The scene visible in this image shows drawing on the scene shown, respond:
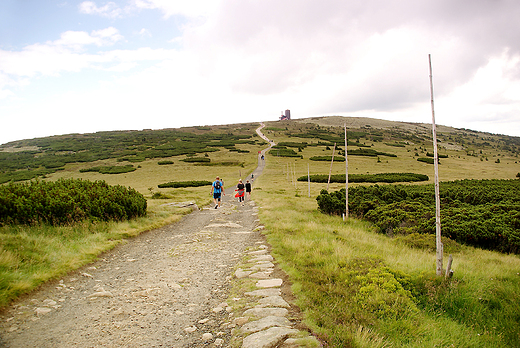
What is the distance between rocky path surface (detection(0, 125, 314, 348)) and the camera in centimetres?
432

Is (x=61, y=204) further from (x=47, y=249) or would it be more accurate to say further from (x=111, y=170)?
(x=111, y=170)

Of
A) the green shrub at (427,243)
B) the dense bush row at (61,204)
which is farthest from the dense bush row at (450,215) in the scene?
the dense bush row at (61,204)

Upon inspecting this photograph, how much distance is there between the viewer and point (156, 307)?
213 inches

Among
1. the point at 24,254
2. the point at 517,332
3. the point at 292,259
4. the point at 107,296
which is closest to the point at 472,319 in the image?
the point at 517,332

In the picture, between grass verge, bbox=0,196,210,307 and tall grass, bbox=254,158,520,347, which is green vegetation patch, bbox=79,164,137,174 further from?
tall grass, bbox=254,158,520,347

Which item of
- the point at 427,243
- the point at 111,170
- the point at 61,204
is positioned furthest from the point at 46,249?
the point at 111,170

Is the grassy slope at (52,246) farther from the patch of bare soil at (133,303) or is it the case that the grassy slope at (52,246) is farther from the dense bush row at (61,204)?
the dense bush row at (61,204)

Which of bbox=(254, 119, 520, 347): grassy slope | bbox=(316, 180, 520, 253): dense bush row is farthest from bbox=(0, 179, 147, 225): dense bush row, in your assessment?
bbox=(316, 180, 520, 253): dense bush row

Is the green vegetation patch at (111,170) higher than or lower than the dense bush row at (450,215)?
higher

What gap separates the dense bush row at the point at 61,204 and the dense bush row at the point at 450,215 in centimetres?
1147

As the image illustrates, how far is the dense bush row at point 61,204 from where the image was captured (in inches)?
367

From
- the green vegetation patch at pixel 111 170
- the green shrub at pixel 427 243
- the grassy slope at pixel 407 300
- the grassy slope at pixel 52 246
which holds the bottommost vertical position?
the green shrub at pixel 427 243

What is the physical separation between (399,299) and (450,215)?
1091cm

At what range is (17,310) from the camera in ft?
16.6
